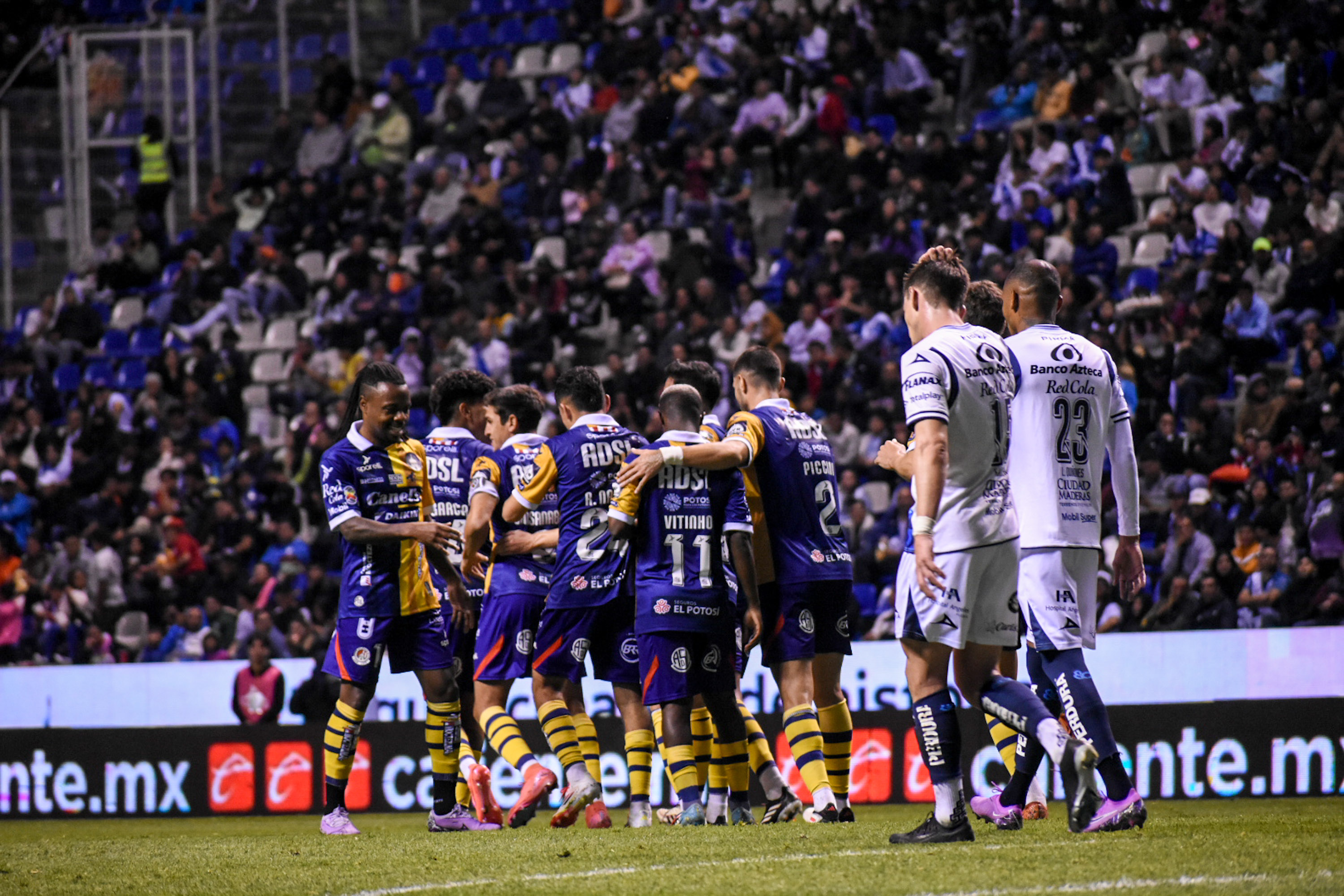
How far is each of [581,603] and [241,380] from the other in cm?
1345

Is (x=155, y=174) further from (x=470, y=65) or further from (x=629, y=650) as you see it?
(x=629, y=650)

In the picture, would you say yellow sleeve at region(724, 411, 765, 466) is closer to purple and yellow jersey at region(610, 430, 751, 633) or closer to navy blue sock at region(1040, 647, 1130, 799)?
purple and yellow jersey at region(610, 430, 751, 633)

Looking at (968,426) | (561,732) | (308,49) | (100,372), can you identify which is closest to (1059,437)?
(968,426)

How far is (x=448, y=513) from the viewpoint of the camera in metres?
9.78

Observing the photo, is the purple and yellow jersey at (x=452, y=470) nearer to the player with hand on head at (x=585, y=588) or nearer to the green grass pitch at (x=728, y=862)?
the player with hand on head at (x=585, y=588)

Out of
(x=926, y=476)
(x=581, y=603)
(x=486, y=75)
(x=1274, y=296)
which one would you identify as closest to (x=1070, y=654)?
(x=926, y=476)

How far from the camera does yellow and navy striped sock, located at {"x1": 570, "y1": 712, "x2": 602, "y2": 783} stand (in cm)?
921

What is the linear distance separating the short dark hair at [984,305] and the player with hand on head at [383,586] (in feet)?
10.4

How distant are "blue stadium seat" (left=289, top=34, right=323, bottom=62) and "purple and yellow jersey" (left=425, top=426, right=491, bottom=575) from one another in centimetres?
1887

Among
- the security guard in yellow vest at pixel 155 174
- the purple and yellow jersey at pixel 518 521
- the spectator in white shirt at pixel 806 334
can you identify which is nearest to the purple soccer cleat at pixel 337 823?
the purple and yellow jersey at pixel 518 521

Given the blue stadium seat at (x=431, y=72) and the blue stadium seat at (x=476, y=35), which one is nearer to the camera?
the blue stadium seat at (x=431, y=72)

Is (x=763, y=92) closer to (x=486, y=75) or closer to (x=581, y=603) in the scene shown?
(x=486, y=75)

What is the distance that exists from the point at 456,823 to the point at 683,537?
2.34 m

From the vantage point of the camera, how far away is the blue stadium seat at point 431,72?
83.6 feet
